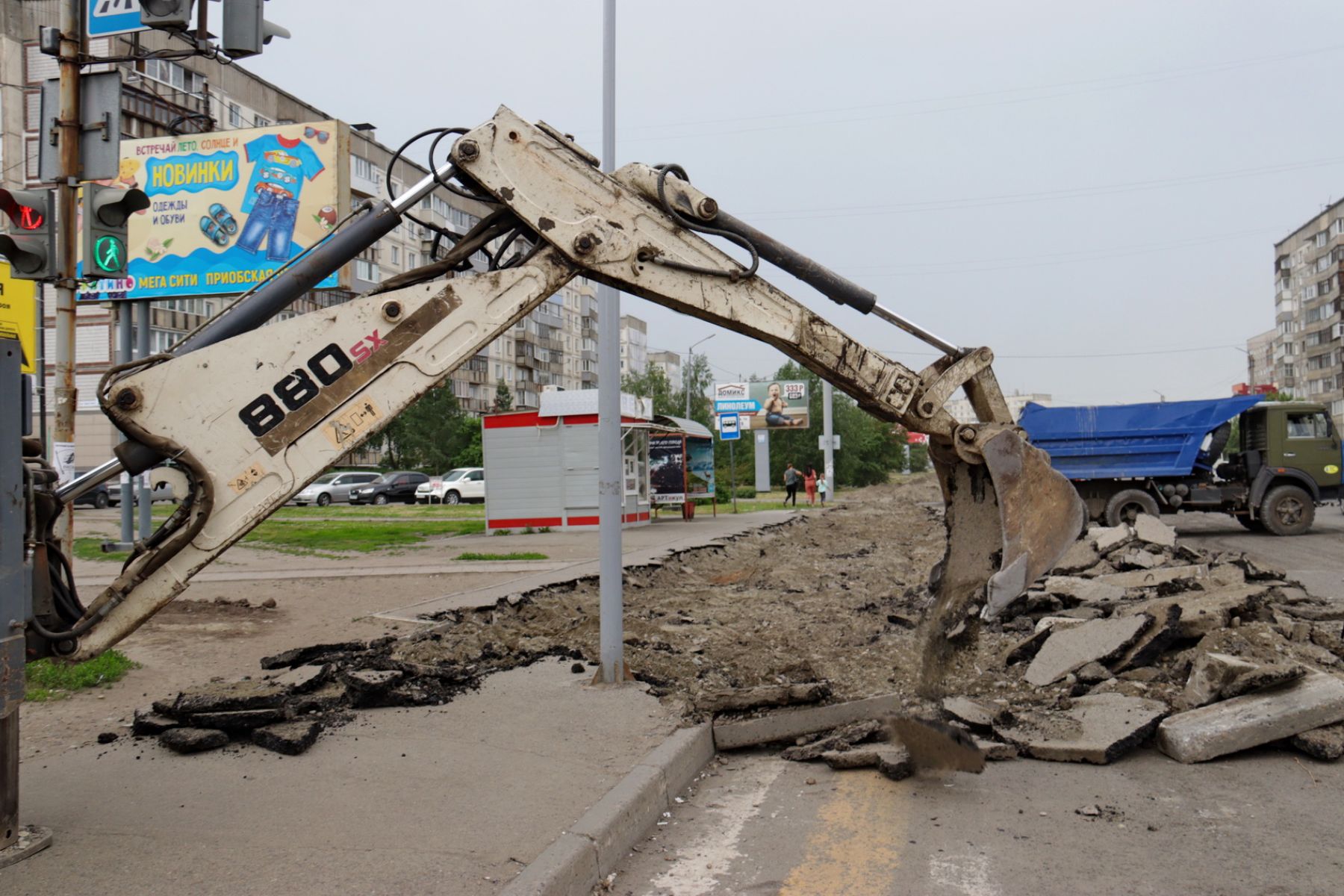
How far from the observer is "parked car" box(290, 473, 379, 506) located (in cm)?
4791

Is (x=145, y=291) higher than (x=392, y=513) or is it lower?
higher

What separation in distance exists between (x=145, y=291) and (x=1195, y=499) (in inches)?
800

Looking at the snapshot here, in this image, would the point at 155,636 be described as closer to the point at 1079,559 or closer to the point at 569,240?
the point at 569,240

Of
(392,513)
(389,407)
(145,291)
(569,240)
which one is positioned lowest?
(392,513)

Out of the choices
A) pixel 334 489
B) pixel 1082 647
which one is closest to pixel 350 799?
pixel 1082 647

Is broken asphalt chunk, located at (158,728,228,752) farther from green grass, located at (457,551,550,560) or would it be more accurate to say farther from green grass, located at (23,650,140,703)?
green grass, located at (457,551,550,560)

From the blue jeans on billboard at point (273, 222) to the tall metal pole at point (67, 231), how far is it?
845 centimetres

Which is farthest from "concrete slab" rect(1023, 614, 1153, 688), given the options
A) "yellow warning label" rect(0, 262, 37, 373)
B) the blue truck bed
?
the blue truck bed

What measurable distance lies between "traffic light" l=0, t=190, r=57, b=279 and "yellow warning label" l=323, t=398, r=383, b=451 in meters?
2.44

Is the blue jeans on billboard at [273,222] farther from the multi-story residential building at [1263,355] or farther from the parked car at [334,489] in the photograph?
the multi-story residential building at [1263,355]

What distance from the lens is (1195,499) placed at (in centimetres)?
2217

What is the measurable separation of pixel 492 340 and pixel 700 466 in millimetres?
29296

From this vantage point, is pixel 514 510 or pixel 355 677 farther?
pixel 514 510

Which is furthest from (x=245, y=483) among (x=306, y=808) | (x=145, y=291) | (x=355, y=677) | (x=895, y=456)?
(x=895, y=456)
